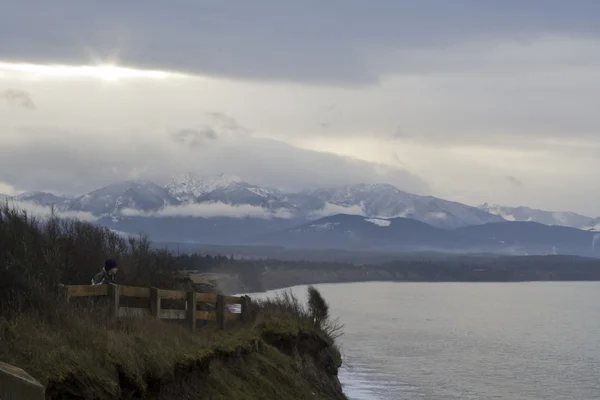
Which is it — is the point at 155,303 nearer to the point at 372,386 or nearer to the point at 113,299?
the point at 113,299

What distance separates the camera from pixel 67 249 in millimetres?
29516

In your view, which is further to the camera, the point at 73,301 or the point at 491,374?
the point at 491,374

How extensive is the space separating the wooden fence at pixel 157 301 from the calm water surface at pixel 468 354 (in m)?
24.0

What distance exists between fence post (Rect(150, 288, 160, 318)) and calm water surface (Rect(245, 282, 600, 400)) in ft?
93.2

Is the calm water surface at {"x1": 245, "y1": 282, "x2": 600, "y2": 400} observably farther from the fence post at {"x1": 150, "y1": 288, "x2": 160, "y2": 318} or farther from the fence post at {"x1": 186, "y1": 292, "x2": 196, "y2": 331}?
the fence post at {"x1": 150, "y1": 288, "x2": 160, "y2": 318}

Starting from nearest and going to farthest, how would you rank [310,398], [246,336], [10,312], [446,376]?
[10,312], [246,336], [310,398], [446,376]

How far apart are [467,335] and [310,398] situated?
74.3m

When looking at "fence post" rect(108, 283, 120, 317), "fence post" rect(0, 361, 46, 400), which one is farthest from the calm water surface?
"fence post" rect(0, 361, 46, 400)

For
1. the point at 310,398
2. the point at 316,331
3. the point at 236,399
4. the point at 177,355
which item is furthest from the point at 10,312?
the point at 316,331

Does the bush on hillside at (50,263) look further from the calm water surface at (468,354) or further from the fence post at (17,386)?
the calm water surface at (468,354)

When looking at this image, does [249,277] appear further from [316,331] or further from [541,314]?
[316,331]

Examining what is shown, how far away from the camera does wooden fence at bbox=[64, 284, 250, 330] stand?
63.3 ft

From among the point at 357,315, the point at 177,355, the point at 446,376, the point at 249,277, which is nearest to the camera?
the point at 177,355

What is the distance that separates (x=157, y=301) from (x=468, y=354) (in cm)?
6059
